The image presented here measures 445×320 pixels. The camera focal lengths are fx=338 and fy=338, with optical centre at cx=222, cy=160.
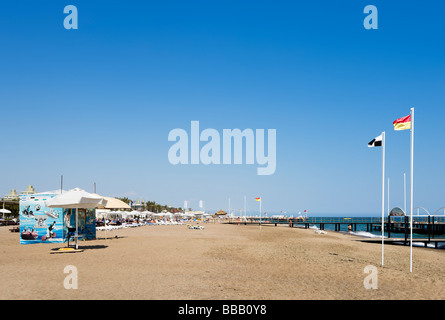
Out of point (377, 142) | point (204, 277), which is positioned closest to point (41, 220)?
point (204, 277)

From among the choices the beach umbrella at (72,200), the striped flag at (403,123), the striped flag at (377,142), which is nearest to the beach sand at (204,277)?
the beach umbrella at (72,200)

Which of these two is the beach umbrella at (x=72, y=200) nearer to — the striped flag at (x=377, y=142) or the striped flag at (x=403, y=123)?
the striped flag at (x=377, y=142)

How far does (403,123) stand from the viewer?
1216cm

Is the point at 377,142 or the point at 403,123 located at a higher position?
the point at 403,123

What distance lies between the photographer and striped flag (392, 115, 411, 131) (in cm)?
1199

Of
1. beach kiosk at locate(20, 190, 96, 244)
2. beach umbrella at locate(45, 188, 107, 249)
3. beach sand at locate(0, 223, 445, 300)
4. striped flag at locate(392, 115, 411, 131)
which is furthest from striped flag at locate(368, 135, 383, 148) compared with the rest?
beach kiosk at locate(20, 190, 96, 244)

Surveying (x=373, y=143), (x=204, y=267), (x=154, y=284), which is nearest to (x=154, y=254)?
(x=204, y=267)

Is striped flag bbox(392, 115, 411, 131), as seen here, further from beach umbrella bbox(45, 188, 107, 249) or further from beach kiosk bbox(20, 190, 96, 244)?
beach kiosk bbox(20, 190, 96, 244)

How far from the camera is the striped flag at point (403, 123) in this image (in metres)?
12.0

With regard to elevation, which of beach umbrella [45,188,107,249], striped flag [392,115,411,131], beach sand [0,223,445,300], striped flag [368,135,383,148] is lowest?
beach sand [0,223,445,300]

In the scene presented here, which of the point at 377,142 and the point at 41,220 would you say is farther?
the point at 41,220

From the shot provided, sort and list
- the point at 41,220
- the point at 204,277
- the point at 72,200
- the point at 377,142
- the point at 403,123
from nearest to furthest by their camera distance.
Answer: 1. the point at 204,277
2. the point at 403,123
3. the point at 377,142
4. the point at 72,200
5. the point at 41,220

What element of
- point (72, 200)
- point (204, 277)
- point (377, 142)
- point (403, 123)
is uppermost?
point (403, 123)

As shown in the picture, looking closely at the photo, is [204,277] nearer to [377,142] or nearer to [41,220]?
[377,142]
